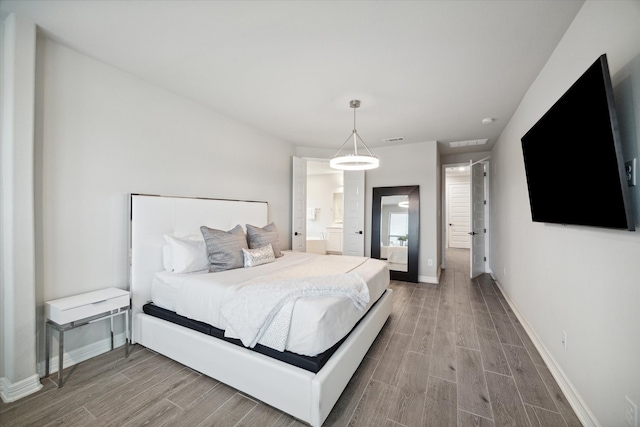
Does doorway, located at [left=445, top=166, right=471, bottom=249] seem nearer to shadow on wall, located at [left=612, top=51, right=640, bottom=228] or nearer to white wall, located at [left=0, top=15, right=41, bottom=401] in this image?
shadow on wall, located at [left=612, top=51, right=640, bottom=228]

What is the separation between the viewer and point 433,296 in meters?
4.00

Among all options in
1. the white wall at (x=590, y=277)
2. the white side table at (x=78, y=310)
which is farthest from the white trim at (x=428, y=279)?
the white side table at (x=78, y=310)

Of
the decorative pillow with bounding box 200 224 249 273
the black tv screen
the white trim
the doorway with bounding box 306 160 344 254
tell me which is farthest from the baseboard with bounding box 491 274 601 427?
the doorway with bounding box 306 160 344 254

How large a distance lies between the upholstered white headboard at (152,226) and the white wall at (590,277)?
3446 millimetres

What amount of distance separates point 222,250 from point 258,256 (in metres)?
0.42

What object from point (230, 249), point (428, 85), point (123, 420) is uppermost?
point (428, 85)

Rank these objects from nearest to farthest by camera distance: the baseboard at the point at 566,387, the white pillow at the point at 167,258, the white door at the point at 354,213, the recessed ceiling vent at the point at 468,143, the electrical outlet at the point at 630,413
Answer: the electrical outlet at the point at 630,413 → the baseboard at the point at 566,387 → the white pillow at the point at 167,258 → the recessed ceiling vent at the point at 468,143 → the white door at the point at 354,213

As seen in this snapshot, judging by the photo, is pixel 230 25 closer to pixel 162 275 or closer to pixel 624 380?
pixel 162 275

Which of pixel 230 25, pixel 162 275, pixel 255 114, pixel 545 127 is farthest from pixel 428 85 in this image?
pixel 162 275

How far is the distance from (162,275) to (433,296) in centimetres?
374

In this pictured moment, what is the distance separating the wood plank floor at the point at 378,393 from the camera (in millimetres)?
1606

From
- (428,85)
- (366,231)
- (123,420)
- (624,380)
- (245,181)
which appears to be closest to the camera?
(624,380)

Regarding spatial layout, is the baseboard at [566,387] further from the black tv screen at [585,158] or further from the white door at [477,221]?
the white door at [477,221]

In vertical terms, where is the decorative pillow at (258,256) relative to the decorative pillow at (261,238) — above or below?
below
